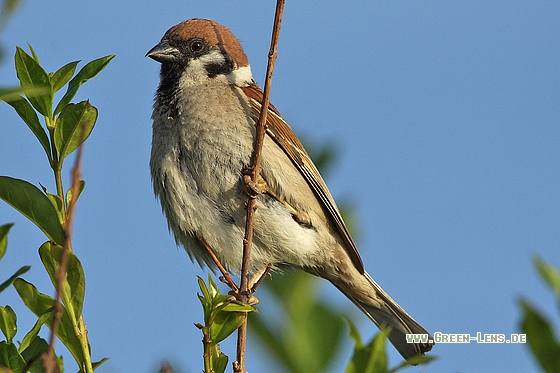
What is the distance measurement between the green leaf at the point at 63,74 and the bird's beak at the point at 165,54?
243cm

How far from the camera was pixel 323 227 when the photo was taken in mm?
4391

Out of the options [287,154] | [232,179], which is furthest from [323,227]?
[232,179]

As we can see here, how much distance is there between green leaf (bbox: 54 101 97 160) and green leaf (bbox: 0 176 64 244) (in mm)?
158

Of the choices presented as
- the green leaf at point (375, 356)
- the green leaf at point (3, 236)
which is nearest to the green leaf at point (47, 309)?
the green leaf at point (3, 236)

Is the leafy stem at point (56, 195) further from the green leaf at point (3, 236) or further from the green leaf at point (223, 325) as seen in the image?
the green leaf at point (223, 325)

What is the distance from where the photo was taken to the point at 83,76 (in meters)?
2.03

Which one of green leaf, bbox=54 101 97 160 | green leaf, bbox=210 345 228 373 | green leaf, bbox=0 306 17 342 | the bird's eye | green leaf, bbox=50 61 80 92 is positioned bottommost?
green leaf, bbox=210 345 228 373

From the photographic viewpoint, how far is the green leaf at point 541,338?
106 cm

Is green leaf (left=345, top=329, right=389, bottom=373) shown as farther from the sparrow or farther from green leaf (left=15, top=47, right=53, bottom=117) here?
the sparrow

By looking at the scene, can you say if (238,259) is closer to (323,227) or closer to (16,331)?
(323,227)

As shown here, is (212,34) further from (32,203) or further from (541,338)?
(541,338)

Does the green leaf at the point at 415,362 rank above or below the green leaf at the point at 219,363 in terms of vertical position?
above

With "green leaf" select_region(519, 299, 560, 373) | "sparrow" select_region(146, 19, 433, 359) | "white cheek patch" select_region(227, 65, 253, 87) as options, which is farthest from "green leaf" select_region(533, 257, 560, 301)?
"white cheek patch" select_region(227, 65, 253, 87)

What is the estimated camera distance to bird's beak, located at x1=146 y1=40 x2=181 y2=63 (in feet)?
14.6
